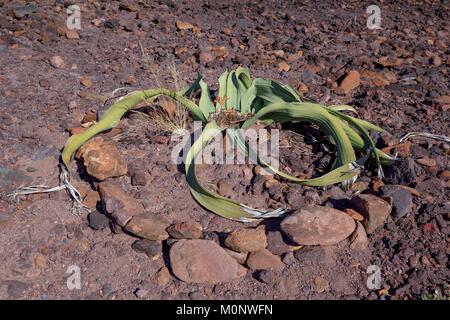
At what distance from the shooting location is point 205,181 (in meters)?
2.38

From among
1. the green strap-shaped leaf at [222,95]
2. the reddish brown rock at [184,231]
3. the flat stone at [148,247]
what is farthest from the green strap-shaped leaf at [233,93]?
the flat stone at [148,247]

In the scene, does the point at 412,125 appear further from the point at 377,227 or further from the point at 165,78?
the point at 165,78

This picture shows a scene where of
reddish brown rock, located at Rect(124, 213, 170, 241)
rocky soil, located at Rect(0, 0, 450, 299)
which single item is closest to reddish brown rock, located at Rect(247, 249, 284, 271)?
rocky soil, located at Rect(0, 0, 450, 299)

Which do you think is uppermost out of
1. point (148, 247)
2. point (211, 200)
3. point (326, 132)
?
point (326, 132)

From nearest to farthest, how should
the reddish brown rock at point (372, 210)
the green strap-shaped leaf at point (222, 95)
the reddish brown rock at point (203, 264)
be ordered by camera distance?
the reddish brown rock at point (203, 264) → the reddish brown rock at point (372, 210) → the green strap-shaped leaf at point (222, 95)

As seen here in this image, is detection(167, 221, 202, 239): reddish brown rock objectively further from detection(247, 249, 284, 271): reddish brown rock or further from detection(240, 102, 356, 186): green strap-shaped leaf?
detection(240, 102, 356, 186): green strap-shaped leaf

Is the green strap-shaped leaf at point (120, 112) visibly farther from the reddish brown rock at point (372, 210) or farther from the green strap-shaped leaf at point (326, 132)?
the reddish brown rock at point (372, 210)

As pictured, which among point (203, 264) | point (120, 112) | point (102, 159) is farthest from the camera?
point (120, 112)

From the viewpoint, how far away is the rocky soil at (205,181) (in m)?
1.99

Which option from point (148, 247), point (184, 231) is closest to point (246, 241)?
point (184, 231)

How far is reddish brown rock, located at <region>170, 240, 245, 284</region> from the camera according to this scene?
1.98m

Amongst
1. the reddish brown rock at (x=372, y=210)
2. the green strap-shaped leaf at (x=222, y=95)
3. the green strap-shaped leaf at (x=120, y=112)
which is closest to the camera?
the reddish brown rock at (x=372, y=210)

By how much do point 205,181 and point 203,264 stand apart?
484mm

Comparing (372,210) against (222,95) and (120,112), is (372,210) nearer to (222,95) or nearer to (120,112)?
(222,95)
